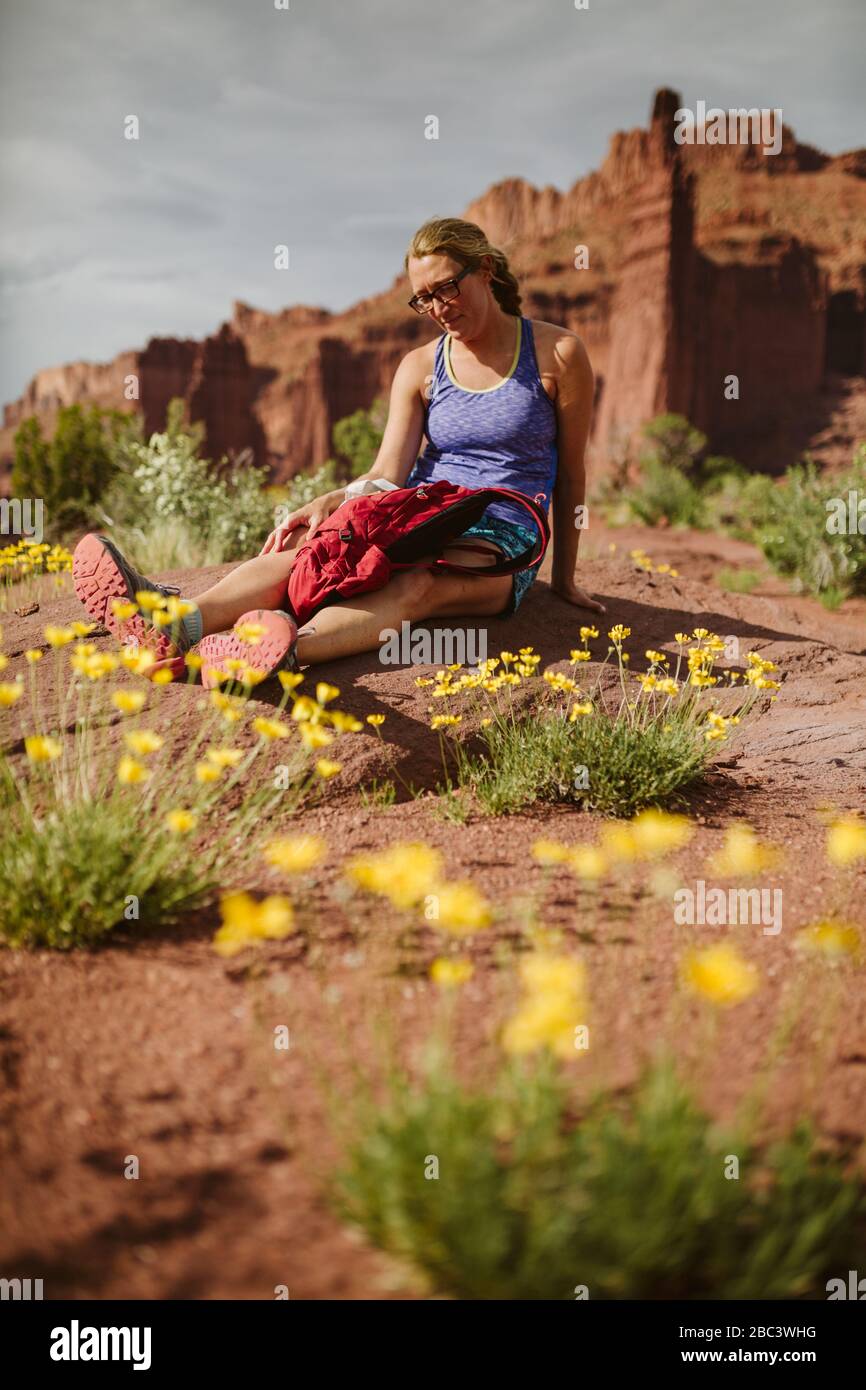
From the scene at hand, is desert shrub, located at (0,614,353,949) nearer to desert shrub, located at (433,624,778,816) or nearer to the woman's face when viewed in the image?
desert shrub, located at (433,624,778,816)

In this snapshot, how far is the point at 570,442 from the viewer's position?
382cm

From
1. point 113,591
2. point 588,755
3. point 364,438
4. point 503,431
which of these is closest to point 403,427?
point 503,431

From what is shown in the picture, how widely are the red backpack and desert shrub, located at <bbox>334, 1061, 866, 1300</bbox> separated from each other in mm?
2075

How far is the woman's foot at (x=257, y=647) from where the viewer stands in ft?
8.38

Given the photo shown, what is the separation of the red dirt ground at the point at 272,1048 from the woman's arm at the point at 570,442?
164 centimetres

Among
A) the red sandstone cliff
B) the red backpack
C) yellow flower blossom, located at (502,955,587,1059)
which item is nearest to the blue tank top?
the red backpack

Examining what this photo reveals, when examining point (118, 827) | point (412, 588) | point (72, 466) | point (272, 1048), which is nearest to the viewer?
point (272, 1048)

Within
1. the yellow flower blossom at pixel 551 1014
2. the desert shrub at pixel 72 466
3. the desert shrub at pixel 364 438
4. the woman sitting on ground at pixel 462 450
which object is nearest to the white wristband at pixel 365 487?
the woman sitting on ground at pixel 462 450

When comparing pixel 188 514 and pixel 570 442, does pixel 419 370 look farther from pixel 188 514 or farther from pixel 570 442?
pixel 188 514

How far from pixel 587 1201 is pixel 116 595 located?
7.44ft

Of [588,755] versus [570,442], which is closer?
[588,755]

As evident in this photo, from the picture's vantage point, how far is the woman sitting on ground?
308cm

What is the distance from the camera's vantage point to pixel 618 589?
4.84 meters

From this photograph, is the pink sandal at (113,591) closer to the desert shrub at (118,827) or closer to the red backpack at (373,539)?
the desert shrub at (118,827)
